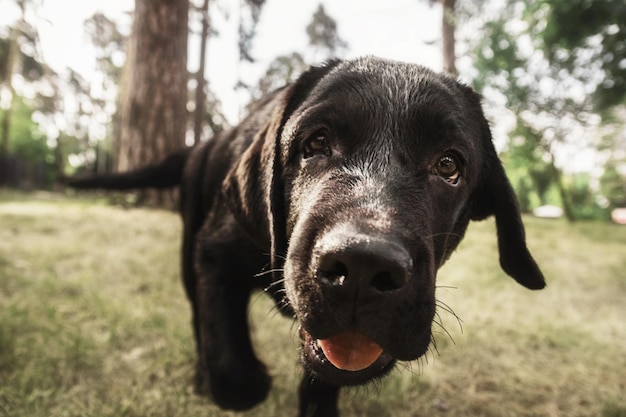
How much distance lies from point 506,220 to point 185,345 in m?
2.34

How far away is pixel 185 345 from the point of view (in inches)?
134

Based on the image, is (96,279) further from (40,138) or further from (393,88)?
(40,138)

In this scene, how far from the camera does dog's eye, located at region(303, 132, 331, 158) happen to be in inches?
79.7

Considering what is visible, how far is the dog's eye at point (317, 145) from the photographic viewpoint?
2.02 metres

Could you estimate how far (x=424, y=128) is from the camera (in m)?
1.95

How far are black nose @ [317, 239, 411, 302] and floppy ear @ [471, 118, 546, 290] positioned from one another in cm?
116

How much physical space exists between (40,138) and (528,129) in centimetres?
4208

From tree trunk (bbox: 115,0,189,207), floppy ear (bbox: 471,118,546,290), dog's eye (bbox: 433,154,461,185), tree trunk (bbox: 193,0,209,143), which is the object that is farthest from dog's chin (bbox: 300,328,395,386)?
tree trunk (bbox: 193,0,209,143)

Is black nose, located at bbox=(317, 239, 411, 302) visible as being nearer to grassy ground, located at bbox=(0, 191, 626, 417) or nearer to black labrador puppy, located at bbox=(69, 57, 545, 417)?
black labrador puppy, located at bbox=(69, 57, 545, 417)

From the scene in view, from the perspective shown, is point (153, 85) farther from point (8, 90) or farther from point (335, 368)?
point (8, 90)

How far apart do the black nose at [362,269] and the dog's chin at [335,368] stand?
0.39 metres

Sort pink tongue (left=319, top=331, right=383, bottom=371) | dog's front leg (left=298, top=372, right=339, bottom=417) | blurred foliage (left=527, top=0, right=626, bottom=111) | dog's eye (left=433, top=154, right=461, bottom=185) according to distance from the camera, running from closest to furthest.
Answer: pink tongue (left=319, top=331, right=383, bottom=371), dog's eye (left=433, top=154, right=461, bottom=185), dog's front leg (left=298, top=372, right=339, bottom=417), blurred foliage (left=527, top=0, right=626, bottom=111)

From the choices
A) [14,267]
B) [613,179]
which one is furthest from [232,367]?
[613,179]

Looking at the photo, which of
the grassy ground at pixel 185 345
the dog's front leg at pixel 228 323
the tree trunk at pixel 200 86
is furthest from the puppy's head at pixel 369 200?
the tree trunk at pixel 200 86
